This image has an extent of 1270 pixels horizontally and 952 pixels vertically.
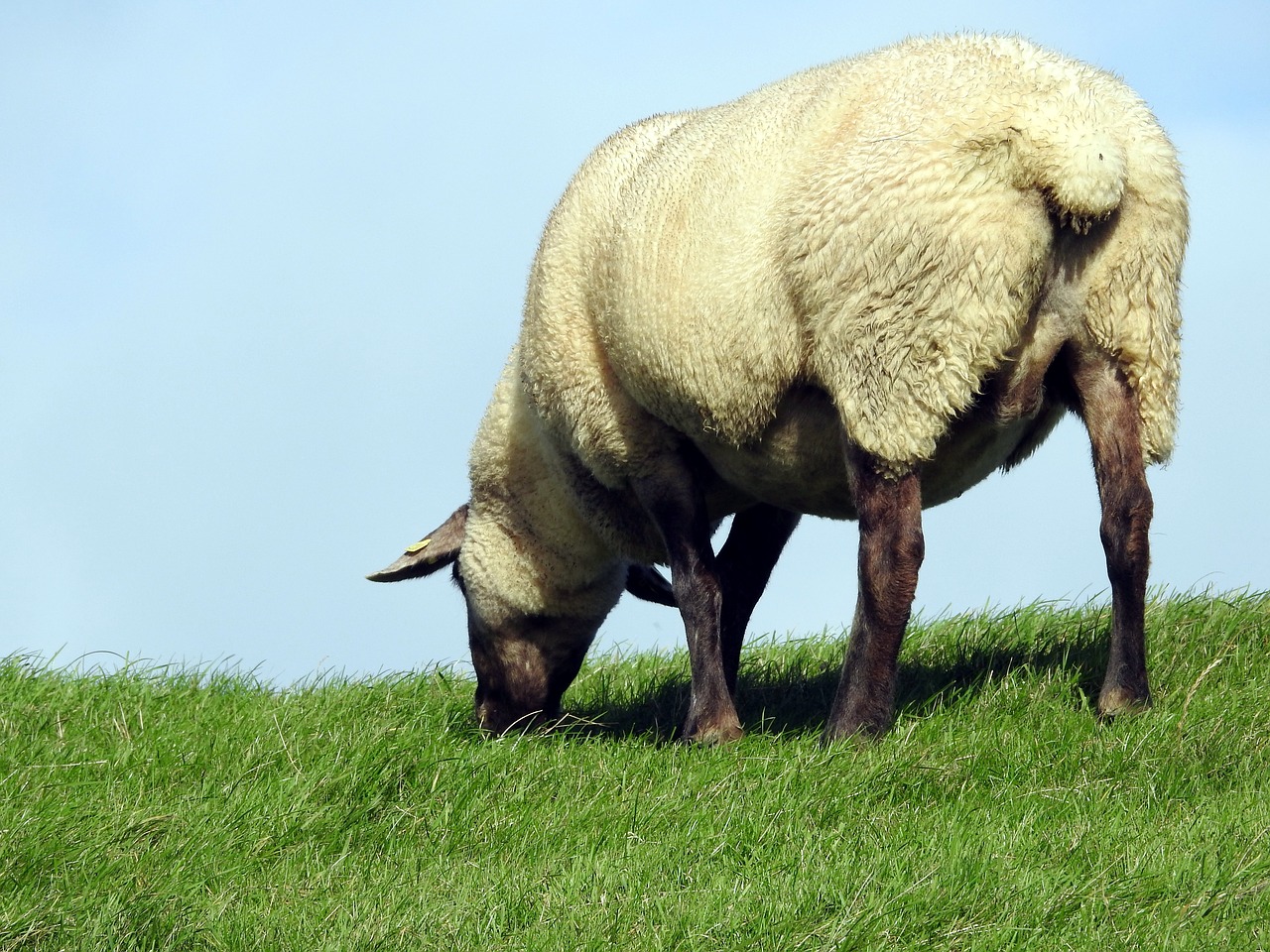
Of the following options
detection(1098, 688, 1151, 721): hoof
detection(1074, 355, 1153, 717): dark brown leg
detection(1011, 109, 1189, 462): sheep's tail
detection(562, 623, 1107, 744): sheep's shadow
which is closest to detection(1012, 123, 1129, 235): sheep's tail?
detection(1011, 109, 1189, 462): sheep's tail

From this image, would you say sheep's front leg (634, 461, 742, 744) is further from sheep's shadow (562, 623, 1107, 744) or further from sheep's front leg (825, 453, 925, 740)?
sheep's front leg (825, 453, 925, 740)

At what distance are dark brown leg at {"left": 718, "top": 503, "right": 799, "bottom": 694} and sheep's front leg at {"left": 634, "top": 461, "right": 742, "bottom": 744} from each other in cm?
55

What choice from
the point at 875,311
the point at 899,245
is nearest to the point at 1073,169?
the point at 899,245

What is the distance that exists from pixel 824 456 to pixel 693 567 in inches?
35.7

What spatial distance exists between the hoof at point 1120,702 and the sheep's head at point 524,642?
2.49 metres

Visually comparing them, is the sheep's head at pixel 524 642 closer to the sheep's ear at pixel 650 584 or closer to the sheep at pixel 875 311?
the sheep's ear at pixel 650 584

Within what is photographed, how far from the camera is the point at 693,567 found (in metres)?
6.50

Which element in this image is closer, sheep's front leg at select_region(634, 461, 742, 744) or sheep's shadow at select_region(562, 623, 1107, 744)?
sheep's shadow at select_region(562, 623, 1107, 744)

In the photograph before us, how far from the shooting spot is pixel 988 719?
570cm

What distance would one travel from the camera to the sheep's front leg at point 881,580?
5.45 m

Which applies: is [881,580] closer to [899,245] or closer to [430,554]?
[899,245]

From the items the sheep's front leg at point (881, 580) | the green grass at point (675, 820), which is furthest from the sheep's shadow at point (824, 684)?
the sheep's front leg at point (881, 580)

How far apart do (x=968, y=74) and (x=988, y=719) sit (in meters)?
2.37

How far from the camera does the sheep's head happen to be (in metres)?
7.43
